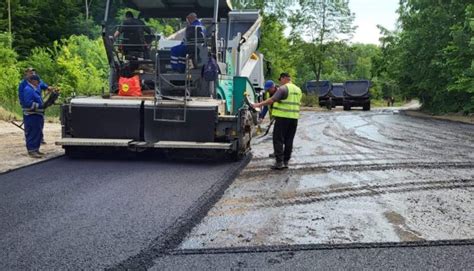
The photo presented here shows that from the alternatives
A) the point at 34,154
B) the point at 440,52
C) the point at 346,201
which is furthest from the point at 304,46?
the point at 346,201

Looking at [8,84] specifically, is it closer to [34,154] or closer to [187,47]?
[34,154]

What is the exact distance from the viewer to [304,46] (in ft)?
127

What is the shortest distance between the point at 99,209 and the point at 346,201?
2458mm

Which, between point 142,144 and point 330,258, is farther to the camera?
point 142,144

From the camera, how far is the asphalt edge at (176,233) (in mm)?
3367

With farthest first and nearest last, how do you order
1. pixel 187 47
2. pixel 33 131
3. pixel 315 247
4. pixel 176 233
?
pixel 33 131, pixel 187 47, pixel 176 233, pixel 315 247

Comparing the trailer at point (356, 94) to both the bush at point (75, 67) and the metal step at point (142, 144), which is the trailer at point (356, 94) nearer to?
the bush at point (75, 67)

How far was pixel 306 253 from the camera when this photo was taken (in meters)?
3.65

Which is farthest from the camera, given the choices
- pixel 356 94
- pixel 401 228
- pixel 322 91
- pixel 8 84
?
pixel 322 91

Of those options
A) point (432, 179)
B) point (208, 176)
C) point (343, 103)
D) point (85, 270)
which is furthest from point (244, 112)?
point (343, 103)

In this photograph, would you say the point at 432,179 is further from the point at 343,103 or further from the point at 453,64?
the point at 343,103

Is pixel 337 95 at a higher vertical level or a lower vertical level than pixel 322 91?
lower

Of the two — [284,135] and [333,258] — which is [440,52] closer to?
[284,135]

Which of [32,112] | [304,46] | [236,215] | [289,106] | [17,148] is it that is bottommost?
[17,148]
